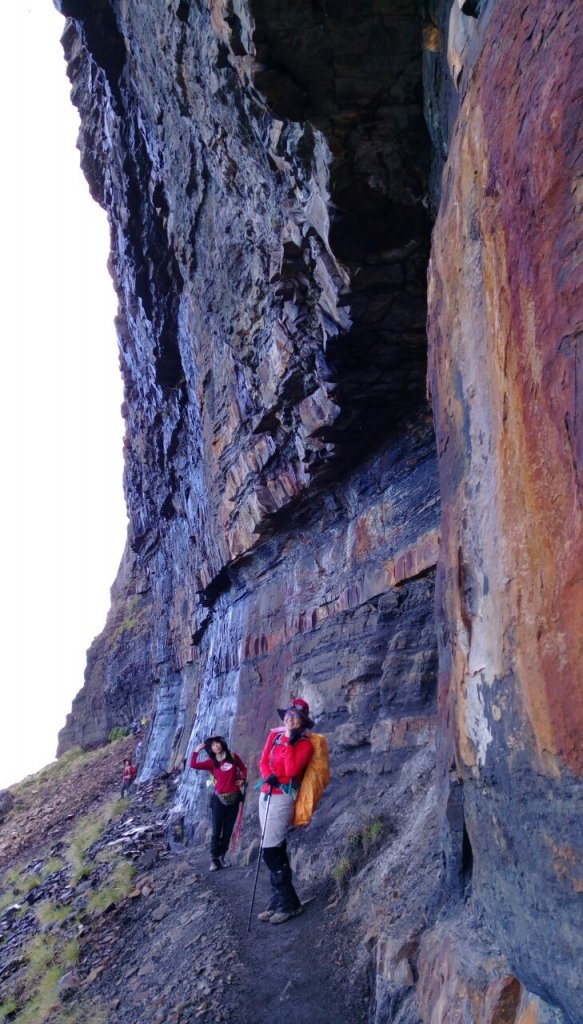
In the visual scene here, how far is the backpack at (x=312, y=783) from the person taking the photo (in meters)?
6.27

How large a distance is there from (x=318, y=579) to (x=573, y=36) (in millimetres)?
8598

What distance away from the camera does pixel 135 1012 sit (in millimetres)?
6266

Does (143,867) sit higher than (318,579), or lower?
lower

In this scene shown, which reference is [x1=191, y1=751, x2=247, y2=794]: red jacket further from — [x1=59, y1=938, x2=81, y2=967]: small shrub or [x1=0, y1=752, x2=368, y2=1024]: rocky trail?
[x1=59, y1=938, x2=81, y2=967]: small shrub

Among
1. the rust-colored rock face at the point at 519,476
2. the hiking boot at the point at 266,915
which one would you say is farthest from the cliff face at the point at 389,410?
the hiking boot at the point at 266,915

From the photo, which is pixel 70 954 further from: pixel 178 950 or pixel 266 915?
pixel 266 915

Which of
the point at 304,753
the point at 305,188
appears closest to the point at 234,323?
the point at 305,188

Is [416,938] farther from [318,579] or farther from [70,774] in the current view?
[70,774]

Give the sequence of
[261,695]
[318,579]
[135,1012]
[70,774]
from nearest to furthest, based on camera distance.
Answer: [135,1012], [318,579], [261,695], [70,774]

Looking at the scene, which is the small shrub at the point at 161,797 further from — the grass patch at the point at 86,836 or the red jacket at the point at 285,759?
the red jacket at the point at 285,759

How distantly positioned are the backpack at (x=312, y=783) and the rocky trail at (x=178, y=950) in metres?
0.79

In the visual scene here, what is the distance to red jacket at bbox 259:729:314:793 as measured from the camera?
6348mm

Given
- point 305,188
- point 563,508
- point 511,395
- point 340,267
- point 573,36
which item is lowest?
point 563,508

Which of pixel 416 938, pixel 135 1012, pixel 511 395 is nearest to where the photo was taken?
pixel 511 395
